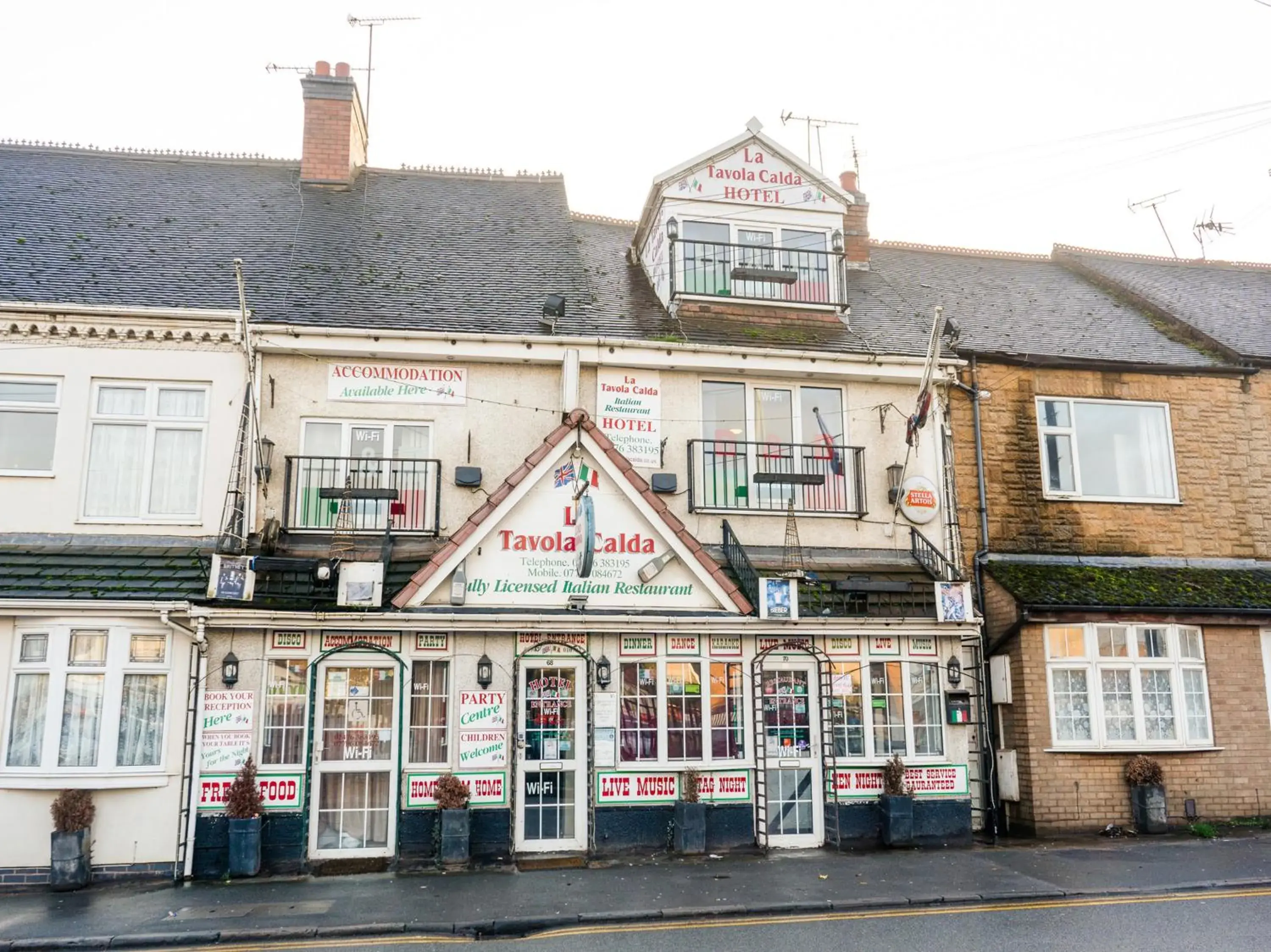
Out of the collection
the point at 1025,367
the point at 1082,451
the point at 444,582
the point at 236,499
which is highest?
the point at 1025,367

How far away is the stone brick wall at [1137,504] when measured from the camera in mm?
15641

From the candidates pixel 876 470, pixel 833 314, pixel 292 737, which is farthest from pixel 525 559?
pixel 833 314

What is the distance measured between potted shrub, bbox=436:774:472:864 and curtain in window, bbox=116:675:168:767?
3461mm

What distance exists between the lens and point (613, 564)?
13250mm

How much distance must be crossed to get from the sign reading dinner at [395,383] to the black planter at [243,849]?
18.9ft

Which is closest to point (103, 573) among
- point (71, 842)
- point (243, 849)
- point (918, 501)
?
point (71, 842)

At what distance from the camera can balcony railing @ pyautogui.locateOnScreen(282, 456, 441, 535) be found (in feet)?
45.8

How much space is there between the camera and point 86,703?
39.9ft

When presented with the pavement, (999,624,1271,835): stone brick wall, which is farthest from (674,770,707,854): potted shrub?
(999,624,1271,835): stone brick wall

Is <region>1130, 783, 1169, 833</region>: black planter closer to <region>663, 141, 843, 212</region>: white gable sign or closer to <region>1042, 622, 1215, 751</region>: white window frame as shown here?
<region>1042, 622, 1215, 751</region>: white window frame

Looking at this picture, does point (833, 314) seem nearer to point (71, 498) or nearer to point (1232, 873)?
point (1232, 873)

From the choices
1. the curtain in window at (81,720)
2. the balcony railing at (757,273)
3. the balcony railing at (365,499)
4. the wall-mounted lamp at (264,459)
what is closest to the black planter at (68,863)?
the curtain in window at (81,720)

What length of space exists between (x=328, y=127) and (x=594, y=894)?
49.6 feet

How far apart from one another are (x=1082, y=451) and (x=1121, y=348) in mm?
2072
